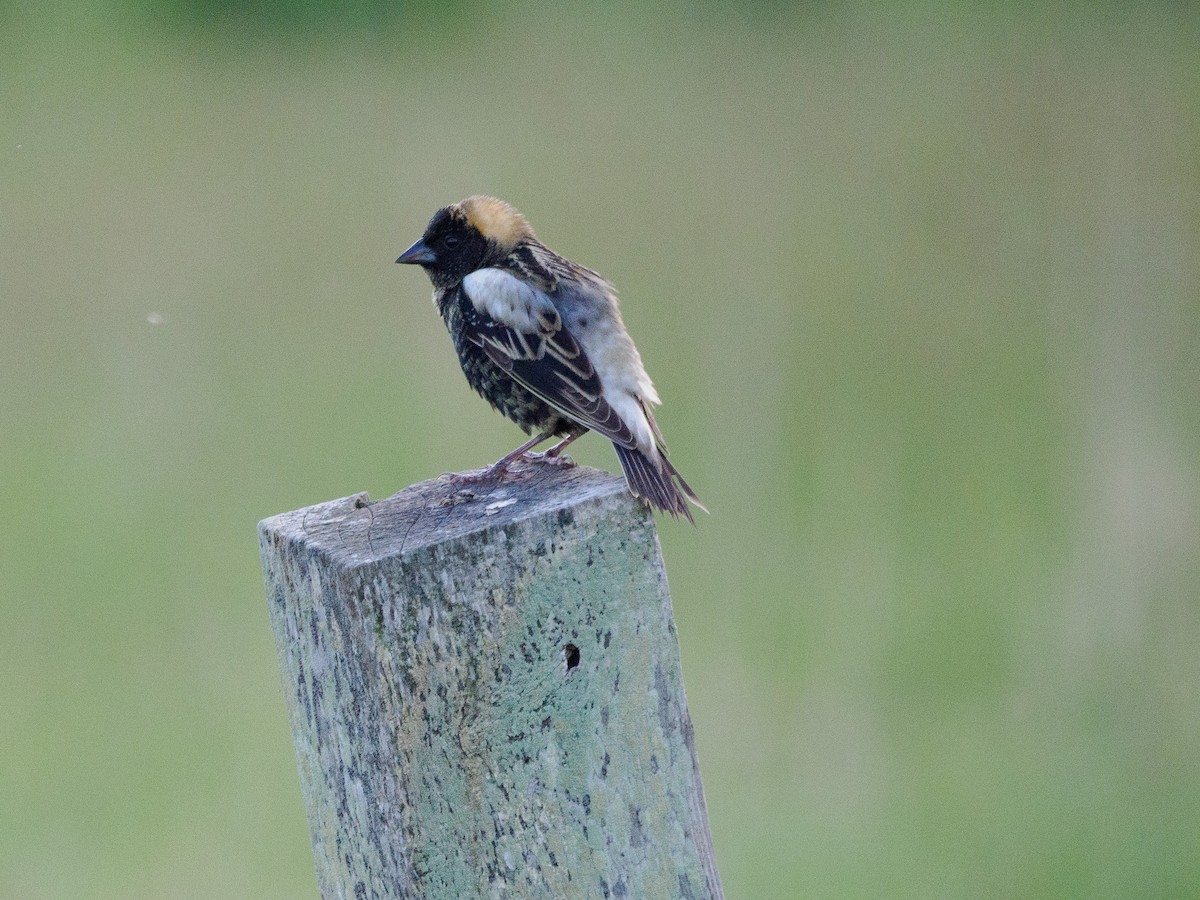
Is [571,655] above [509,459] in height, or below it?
below

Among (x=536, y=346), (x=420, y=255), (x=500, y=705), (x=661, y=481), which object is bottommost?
(x=500, y=705)

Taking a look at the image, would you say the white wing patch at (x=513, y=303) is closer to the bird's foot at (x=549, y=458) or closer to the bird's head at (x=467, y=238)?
the bird's head at (x=467, y=238)

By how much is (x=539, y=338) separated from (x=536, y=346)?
0.06 feet

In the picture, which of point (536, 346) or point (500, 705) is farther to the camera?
point (536, 346)

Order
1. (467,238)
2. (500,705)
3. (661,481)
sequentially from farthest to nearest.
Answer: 1. (467,238)
2. (661,481)
3. (500,705)

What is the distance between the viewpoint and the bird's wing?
2.53 m

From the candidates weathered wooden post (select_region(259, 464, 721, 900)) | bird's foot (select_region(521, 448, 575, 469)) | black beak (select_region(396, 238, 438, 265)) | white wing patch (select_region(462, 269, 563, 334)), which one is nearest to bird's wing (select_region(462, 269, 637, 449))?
white wing patch (select_region(462, 269, 563, 334))

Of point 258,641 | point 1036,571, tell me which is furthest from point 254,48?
point 1036,571

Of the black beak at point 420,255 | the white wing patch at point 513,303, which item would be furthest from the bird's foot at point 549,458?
the black beak at point 420,255

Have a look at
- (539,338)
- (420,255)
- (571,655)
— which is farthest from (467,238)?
(571,655)

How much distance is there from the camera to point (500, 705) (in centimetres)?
134

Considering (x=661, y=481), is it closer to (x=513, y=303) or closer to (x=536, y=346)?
(x=536, y=346)

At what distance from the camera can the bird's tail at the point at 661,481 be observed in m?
1.84

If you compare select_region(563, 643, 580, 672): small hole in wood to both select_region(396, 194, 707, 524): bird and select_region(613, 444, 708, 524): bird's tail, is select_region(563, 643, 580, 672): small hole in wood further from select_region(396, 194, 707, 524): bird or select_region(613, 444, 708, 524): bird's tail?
select_region(396, 194, 707, 524): bird
